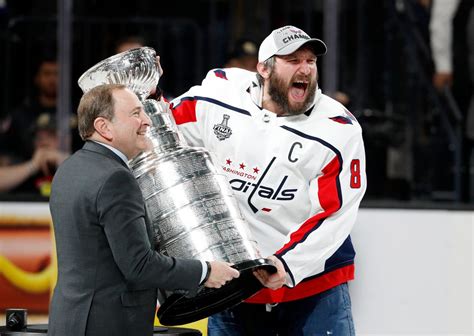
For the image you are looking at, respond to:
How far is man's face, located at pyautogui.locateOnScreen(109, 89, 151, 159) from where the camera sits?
10.0 feet

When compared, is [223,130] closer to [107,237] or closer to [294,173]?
[294,173]

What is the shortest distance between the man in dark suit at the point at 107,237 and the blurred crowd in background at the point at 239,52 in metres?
2.66

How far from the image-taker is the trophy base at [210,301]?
3387 mm

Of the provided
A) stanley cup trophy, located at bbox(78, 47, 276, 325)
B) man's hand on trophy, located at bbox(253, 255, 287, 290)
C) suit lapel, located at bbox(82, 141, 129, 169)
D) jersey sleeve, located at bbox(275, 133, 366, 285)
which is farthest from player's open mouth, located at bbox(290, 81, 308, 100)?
suit lapel, located at bbox(82, 141, 129, 169)

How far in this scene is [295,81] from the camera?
366 cm

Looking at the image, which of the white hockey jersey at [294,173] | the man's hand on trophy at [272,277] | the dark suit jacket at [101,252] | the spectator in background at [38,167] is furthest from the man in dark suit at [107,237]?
the spectator in background at [38,167]

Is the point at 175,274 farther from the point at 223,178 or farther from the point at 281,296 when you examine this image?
the point at 281,296

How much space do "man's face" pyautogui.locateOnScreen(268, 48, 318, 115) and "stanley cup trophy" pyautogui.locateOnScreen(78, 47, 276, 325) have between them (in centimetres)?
37

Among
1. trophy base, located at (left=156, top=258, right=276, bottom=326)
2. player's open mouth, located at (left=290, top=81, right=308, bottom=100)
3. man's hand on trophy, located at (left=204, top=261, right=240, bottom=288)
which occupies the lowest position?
trophy base, located at (left=156, top=258, right=276, bottom=326)

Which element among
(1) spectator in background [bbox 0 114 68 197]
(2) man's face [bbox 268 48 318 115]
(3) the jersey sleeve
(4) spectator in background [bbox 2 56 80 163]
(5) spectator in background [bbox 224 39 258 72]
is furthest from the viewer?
(4) spectator in background [bbox 2 56 80 163]

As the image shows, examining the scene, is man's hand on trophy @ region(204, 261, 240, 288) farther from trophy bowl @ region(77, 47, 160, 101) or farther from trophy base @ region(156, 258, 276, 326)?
trophy bowl @ region(77, 47, 160, 101)

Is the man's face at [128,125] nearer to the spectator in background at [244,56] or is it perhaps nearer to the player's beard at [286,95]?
the player's beard at [286,95]

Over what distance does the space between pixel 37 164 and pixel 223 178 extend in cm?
242

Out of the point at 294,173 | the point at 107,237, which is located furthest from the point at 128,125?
the point at 294,173
